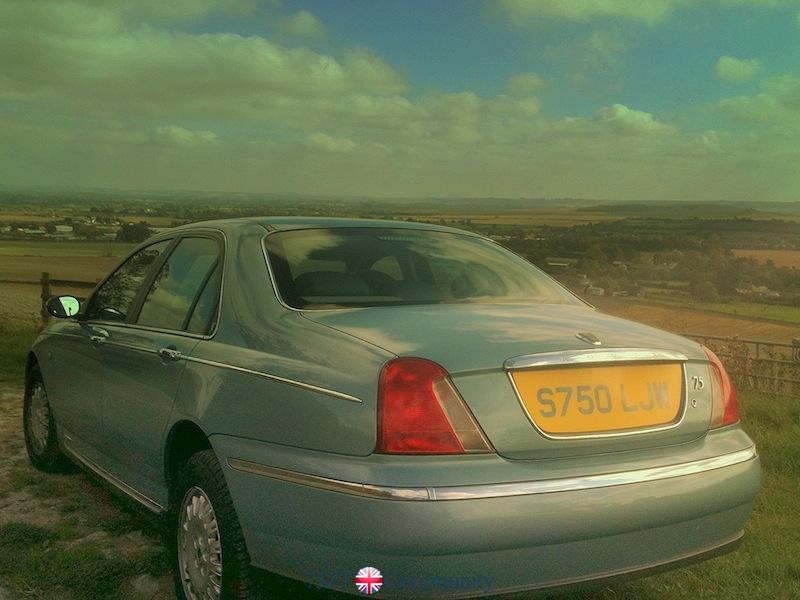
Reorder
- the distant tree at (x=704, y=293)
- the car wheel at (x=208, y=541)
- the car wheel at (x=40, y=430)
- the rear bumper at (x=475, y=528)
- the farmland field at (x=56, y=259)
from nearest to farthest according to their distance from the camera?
the rear bumper at (x=475, y=528) → the car wheel at (x=208, y=541) → the car wheel at (x=40, y=430) → the farmland field at (x=56, y=259) → the distant tree at (x=704, y=293)

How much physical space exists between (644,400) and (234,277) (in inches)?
59.5

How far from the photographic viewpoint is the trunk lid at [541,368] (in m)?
2.29

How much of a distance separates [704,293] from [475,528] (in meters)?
45.3

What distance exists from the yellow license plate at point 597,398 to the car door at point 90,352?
2183 millimetres

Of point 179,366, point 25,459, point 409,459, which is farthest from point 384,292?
point 25,459

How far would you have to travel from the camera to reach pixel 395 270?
3.34 metres

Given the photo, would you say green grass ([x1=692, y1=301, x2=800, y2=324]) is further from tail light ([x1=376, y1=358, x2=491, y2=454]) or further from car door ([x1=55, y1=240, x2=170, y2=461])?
tail light ([x1=376, y1=358, x2=491, y2=454])

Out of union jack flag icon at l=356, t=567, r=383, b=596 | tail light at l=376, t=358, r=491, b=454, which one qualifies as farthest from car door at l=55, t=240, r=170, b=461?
union jack flag icon at l=356, t=567, r=383, b=596

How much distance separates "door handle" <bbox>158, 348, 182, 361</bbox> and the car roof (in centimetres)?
56

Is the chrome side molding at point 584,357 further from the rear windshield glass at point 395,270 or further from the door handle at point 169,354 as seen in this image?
the door handle at point 169,354

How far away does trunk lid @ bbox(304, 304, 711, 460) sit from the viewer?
2291 millimetres

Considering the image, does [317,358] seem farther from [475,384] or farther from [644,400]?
[644,400]

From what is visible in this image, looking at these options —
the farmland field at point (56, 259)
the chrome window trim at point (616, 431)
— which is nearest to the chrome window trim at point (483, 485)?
the chrome window trim at point (616, 431)

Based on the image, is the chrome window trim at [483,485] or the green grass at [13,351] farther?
the green grass at [13,351]
